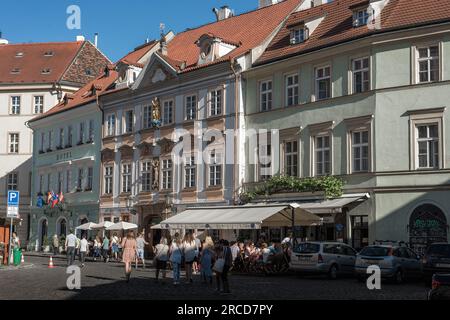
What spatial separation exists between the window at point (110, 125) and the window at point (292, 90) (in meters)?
15.9

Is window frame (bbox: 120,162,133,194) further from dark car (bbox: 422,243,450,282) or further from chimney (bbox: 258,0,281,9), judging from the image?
dark car (bbox: 422,243,450,282)

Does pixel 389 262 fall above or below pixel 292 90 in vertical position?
below

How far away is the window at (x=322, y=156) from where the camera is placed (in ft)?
113

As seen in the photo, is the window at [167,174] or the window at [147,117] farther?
the window at [147,117]

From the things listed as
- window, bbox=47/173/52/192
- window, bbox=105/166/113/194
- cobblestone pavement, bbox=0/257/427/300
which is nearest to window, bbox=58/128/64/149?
window, bbox=47/173/52/192

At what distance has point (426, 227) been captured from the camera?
99.2ft

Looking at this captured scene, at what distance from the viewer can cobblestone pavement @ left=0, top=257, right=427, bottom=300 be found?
1975 centimetres

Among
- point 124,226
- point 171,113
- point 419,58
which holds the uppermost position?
point 419,58

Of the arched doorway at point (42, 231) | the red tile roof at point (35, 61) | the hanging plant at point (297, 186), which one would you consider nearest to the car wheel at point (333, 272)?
the hanging plant at point (297, 186)

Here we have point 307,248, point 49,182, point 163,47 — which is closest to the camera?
point 307,248

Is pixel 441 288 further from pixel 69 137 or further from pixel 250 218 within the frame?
pixel 69 137

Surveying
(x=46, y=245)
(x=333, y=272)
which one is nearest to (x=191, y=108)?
(x=333, y=272)

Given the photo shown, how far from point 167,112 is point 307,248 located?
18624 mm

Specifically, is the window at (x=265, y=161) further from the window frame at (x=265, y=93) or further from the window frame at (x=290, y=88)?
the window frame at (x=290, y=88)
